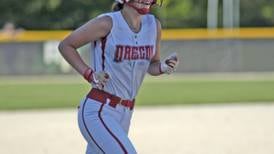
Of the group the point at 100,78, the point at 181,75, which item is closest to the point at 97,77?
the point at 100,78

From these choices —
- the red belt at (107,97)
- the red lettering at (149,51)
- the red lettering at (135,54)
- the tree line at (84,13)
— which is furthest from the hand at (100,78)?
the tree line at (84,13)

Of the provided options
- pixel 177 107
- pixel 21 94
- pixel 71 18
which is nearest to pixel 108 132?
pixel 177 107

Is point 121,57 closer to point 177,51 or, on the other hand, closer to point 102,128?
point 102,128

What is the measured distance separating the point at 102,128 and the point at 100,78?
0.35 m

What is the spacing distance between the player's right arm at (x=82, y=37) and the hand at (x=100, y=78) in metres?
0.16

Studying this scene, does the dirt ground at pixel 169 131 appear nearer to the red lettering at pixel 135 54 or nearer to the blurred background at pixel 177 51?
the blurred background at pixel 177 51

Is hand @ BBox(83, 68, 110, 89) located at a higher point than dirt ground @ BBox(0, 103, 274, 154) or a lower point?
higher

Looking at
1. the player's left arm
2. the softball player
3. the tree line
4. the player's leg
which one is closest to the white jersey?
the softball player

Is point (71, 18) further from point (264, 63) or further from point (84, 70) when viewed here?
point (84, 70)

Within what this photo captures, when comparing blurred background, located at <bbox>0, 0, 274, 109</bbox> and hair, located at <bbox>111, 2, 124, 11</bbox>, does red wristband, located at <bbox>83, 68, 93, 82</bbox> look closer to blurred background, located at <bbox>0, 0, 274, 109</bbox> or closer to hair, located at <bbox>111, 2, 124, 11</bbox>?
hair, located at <bbox>111, 2, 124, 11</bbox>

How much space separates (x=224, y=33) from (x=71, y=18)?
18.1 m

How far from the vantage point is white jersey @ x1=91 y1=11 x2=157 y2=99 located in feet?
17.6

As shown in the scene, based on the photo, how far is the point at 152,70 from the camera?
229 inches

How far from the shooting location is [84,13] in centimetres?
5616
